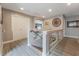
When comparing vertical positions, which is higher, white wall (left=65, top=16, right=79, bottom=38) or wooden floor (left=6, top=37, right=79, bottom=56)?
white wall (left=65, top=16, right=79, bottom=38)

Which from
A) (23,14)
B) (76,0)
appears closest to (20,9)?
(23,14)

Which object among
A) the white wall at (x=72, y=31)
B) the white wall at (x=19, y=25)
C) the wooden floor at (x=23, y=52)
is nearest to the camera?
the wooden floor at (x=23, y=52)

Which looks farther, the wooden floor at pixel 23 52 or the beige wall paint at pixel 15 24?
the beige wall paint at pixel 15 24

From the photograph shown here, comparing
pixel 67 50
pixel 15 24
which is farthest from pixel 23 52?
pixel 67 50

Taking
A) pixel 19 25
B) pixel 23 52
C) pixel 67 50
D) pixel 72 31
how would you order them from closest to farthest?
1. pixel 23 52
2. pixel 67 50
3. pixel 19 25
4. pixel 72 31

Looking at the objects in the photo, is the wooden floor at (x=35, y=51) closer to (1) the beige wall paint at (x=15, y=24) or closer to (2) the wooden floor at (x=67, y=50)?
(2) the wooden floor at (x=67, y=50)

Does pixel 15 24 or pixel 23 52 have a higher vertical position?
pixel 15 24

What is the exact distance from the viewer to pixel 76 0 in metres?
1.59

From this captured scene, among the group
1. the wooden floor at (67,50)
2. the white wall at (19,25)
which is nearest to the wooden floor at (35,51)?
the wooden floor at (67,50)

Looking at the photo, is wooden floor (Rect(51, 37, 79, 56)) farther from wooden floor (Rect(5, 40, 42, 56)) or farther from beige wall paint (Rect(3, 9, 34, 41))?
beige wall paint (Rect(3, 9, 34, 41))

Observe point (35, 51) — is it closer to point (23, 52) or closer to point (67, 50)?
point (23, 52)

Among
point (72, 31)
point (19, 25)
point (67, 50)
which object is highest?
point (19, 25)

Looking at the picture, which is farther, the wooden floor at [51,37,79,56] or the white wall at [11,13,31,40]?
the white wall at [11,13,31,40]

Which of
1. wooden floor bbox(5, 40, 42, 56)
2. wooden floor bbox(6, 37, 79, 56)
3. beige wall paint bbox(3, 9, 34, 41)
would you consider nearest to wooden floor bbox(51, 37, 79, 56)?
wooden floor bbox(6, 37, 79, 56)
